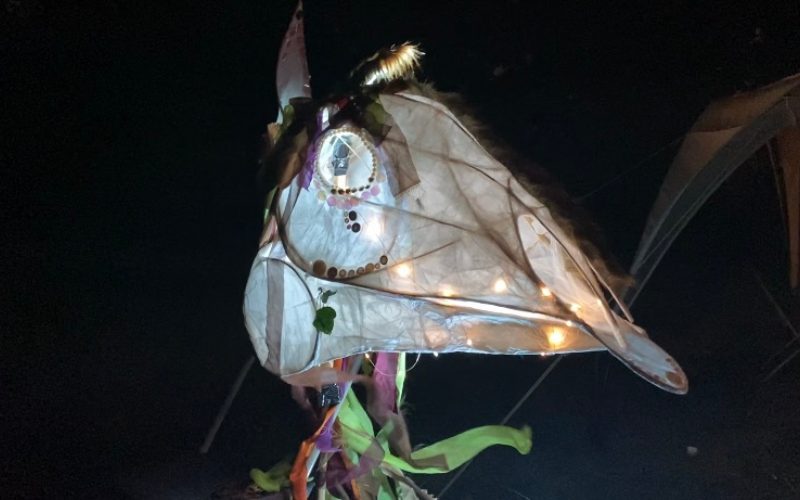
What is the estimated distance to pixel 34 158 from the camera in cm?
83

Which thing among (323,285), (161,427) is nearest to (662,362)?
(323,285)

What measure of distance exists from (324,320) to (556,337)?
0.89ft

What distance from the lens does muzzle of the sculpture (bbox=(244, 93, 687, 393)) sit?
2.19 feet

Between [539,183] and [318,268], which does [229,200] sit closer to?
[318,268]

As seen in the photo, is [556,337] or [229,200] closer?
[556,337]

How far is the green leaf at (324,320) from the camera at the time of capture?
707mm

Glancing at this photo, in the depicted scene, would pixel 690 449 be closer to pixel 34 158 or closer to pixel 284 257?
pixel 284 257

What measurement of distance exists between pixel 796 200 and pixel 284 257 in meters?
0.64

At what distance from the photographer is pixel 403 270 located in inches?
27.4

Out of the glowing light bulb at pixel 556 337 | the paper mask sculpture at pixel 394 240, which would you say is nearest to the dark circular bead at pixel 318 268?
the paper mask sculpture at pixel 394 240

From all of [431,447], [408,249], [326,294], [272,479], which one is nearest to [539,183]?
[408,249]

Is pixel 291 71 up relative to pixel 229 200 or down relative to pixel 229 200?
up

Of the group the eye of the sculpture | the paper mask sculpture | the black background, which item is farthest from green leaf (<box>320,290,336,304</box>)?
the black background

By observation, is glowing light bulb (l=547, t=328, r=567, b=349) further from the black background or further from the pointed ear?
the pointed ear
